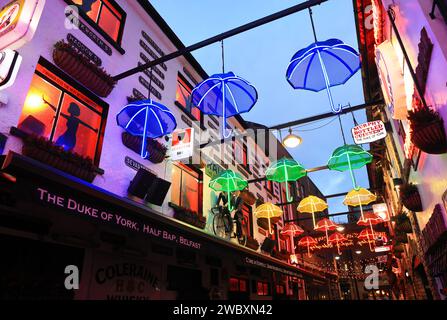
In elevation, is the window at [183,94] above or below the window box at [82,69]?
above

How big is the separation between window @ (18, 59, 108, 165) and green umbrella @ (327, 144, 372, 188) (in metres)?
7.38

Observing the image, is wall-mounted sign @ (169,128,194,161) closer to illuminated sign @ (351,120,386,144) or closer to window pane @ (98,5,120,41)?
window pane @ (98,5,120,41)

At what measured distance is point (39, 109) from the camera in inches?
253

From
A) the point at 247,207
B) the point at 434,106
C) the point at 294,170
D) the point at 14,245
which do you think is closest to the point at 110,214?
the point at 14,245

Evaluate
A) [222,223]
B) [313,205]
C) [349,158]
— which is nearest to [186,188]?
[222,223]

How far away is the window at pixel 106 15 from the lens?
838 cm

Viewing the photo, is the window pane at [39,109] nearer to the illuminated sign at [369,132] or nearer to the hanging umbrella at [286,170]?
the hanging umbrella at [286,170]

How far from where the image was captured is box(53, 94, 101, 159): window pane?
6863mm

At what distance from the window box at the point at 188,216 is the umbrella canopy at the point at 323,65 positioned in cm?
553

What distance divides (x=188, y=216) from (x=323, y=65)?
6455 millimetres

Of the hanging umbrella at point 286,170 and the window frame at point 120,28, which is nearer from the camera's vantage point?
the window frame at point 120,28

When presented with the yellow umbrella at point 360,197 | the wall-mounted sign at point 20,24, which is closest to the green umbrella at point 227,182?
the yellow umbrella at point 360,197

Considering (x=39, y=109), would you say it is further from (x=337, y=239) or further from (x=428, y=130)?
(x=337, y=239)
